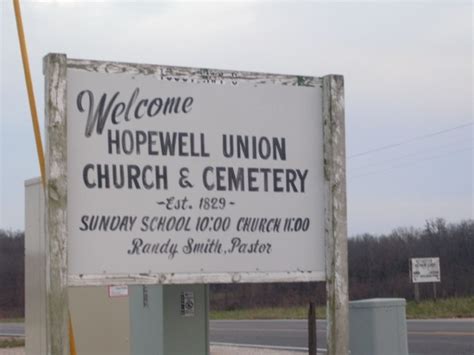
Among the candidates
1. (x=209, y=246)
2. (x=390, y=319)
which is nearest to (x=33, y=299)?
(x=390, y=319)

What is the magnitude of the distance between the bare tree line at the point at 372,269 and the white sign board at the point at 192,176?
39085 mm

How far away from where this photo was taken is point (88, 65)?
5688 mm

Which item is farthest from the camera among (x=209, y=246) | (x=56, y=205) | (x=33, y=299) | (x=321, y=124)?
(x=33, y=299)

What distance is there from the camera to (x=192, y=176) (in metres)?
5.84

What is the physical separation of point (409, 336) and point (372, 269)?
30.1 metres

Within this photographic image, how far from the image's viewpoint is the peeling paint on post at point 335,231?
6133 millimetres

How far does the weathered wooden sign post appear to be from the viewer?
5539 mm

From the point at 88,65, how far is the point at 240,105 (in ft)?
3.34

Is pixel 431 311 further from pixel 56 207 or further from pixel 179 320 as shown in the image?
pixel 56 207

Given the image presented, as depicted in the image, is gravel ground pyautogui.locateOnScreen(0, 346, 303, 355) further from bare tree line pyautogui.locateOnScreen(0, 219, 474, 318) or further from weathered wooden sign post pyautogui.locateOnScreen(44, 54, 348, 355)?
bare tree line pyautogui.locateOnScreen(0, 219, 474, 318)

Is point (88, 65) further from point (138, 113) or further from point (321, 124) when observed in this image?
point (321, 124)

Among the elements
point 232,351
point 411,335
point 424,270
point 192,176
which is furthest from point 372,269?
point 192,176

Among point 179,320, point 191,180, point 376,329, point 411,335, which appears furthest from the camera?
point 411,335

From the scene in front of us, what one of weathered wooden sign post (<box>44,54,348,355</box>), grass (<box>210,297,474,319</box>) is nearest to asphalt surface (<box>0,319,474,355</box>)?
grass (<box>210,297,474,319</box>)
